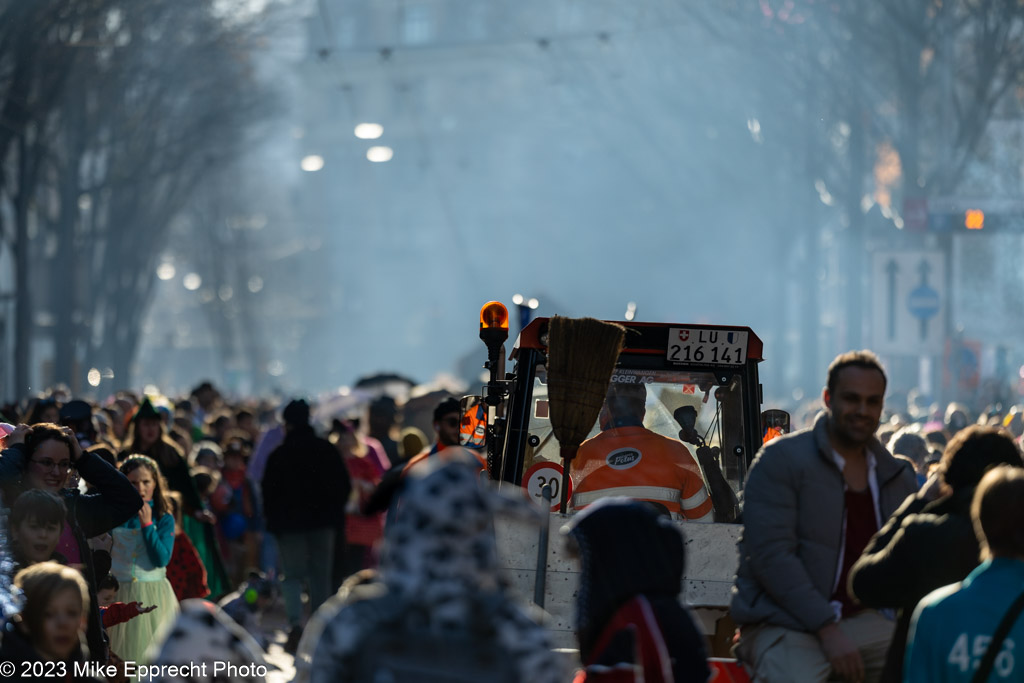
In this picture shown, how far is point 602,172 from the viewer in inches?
3418

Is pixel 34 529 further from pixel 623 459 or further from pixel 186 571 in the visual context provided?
pixel 186 571

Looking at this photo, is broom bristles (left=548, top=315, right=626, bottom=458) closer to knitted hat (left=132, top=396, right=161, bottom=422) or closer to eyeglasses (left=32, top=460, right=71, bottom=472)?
eyeglasses (left=32, top=460, right=71, bottom=472)

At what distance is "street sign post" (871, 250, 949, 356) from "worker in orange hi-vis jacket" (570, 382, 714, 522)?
13334 mm

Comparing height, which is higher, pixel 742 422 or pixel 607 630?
pixel 742 422

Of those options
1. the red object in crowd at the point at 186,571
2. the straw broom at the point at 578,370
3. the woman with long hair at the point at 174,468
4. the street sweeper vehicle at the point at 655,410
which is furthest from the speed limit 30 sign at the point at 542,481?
the woman with long hair at the point at 174,468

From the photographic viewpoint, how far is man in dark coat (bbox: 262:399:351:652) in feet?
37.3

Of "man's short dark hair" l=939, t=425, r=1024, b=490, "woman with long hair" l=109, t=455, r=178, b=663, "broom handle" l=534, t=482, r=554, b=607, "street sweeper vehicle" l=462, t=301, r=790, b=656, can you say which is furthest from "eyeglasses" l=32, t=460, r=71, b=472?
"man's short dark hair" l=939, t=425, r=1024, b=490

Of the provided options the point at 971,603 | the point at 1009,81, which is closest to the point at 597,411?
the point at 971,603

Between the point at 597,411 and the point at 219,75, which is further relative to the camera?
the point at 219,75

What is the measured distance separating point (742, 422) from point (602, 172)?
262ft

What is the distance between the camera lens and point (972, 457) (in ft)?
15.8

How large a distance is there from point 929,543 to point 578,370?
7.83ft

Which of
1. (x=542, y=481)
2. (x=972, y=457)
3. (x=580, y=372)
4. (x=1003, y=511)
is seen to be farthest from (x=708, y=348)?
(x=1003, y=511)

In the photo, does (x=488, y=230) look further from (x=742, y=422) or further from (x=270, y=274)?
(x=742, y=422)
